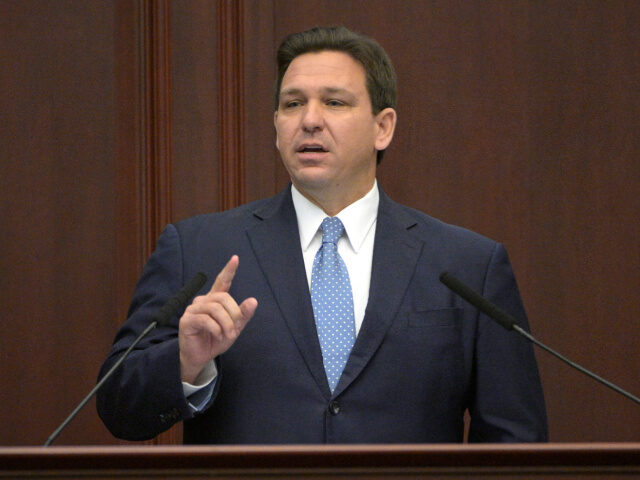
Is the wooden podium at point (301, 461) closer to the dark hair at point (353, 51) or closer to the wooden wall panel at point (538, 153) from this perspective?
the dark hair at point (353, 51)

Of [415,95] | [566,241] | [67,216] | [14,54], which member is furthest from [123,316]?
[566,241]

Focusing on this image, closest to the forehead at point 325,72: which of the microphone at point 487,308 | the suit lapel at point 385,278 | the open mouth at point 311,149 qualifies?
the open mouth at point 311,149

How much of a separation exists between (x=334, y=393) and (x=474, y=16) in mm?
1114

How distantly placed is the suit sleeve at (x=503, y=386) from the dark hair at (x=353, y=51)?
0.44 metres

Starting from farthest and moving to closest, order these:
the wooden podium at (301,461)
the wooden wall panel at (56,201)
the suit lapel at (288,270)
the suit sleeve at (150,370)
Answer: the wooden wall panel at (56,201) < the suit lapel at (288,270) < the suit sleeve at (150,370) < the wooden podium at (301,461)

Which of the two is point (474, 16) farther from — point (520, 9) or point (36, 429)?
point (36, 429)

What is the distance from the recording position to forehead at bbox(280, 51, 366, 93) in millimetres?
1889

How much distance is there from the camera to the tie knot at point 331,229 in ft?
5.94

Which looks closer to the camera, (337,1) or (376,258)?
(376,258)

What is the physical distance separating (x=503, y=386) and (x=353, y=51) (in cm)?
69

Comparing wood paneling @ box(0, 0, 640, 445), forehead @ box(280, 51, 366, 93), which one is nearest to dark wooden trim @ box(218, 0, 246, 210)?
wood paneling @ box(0, 0, 640, 445)

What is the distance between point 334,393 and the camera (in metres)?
1.67

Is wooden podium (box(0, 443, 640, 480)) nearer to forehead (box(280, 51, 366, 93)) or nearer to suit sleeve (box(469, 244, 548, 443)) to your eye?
suit sleeve (box(469, 244, 548, 443))

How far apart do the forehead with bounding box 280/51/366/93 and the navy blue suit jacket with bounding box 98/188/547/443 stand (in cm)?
23
